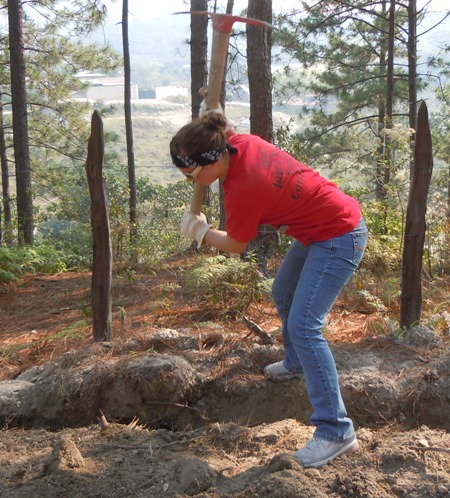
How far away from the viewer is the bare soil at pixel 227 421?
9.77 feet

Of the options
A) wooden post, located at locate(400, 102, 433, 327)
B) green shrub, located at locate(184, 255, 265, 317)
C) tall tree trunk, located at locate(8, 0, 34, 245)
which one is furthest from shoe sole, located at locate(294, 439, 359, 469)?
tall tree trunk, located at locate(8, 0, 34, 245)

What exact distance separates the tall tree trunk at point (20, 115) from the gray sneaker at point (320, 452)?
1023 centimetres

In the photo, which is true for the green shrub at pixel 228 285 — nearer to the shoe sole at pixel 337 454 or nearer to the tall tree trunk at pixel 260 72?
the tall tree trunk at pixel 260 72

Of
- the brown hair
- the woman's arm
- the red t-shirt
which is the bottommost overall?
the woman's arm

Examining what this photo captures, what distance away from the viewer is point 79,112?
1759 cm

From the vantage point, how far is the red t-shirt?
9.67 ft

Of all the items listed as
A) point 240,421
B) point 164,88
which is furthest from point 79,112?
point 164,88

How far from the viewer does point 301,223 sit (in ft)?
10.5

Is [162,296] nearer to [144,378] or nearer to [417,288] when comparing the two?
[144,378]

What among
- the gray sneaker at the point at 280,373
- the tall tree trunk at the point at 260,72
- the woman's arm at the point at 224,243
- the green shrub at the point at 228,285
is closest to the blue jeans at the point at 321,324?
the woman's arm at the point at 224,243

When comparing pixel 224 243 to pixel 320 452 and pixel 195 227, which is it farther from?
pixel 320 452

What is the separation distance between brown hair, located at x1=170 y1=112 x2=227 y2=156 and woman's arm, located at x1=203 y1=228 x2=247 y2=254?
43 centimetres

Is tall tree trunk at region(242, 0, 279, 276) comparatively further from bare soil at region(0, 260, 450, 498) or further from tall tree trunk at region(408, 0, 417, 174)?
tall tree trunk at region(408, 0, 417, 174)

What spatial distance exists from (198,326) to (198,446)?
1900 mm
